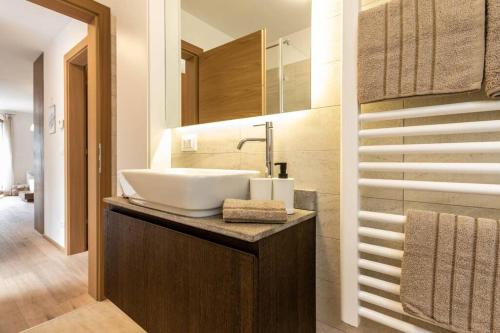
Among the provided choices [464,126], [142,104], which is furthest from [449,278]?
[142,104]

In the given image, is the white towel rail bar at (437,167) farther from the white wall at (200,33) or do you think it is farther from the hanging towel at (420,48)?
the white wall at (200,33)

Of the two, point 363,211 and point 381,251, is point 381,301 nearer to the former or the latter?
point 381,251

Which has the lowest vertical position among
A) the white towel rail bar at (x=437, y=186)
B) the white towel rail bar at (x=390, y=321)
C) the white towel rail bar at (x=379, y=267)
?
the white towel rail bar at (x=390, y=321)

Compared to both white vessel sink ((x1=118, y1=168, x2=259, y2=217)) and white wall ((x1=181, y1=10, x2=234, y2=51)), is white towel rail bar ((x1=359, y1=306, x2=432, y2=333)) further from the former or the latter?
white wall ((x1=181, y1=10, x2=234, y2=51))

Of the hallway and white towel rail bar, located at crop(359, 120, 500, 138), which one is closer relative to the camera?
white towel rail bar, located at crop(359, 120, 500, 138)

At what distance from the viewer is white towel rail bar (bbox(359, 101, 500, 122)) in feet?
1.94

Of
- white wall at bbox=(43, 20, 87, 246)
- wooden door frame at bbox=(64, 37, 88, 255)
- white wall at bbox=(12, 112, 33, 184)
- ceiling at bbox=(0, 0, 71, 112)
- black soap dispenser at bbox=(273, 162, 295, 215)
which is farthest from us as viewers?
white wall at bbox=(12, 112, 33, 184)

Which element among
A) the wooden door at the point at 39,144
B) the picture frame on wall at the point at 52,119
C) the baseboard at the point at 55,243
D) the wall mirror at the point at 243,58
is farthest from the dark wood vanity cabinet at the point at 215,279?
the wooden door at the point at 39,144

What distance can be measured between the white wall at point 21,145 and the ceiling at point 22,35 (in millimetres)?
3295

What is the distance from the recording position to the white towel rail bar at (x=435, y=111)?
23.3 inches

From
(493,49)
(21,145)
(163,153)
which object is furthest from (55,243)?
(21,145)

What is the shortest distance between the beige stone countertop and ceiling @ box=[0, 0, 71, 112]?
235 cm

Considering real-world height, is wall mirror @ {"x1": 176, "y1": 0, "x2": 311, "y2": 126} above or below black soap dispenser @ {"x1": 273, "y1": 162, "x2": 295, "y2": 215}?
above

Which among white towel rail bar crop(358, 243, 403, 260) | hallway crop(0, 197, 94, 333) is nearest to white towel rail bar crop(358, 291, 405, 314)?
white towel rail bar crop(358, 243, 403, 260)
